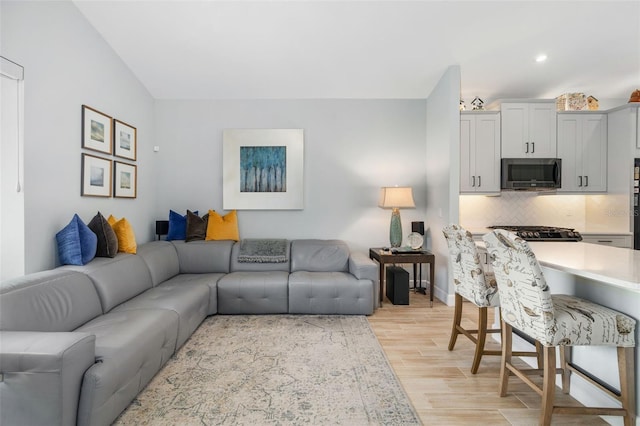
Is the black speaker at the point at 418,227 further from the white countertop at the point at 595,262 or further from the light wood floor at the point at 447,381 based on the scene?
the white countertop at the point at 595,262

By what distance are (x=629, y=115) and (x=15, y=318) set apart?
635 cm

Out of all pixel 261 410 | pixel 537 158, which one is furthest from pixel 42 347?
pixel 537 158

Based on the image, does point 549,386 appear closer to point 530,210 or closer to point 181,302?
point 181,302

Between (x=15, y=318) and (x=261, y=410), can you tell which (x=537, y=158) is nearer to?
(x=261, y=410)

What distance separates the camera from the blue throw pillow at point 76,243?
2721mm

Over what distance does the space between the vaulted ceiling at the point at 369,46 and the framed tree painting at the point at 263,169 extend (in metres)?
0.59

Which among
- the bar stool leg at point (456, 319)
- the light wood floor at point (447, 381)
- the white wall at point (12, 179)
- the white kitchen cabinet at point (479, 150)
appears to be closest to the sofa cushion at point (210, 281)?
the white wall at point (12, 179)

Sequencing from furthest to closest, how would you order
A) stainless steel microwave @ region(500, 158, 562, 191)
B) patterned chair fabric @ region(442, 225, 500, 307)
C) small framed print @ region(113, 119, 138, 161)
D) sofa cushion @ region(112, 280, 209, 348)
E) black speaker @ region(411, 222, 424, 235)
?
1. black speaker @ region(411, 222, 424, 235)
2. stainless steel microwave @ region(500, 158, 562, 191)
3. small framed print @ region(113, 119, 138, 161)
4. sofa cushion @ region(112, 280, 209, 348)
5. patterned chair fabric @ region(442, 225, 500, 307)

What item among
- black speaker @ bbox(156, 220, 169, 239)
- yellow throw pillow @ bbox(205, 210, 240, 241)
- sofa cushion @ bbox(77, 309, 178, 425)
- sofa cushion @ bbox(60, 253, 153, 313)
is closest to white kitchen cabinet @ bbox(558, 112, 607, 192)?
yellow throw pillow @ bbox(205, 210, 240, 241)

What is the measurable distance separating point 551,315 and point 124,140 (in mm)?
4345

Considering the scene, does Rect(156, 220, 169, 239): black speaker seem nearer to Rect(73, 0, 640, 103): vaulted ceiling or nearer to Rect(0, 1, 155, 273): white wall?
Rect(0, 1, 155, 273): white wall

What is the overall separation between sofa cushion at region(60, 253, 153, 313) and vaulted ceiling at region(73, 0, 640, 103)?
2392 millimetres

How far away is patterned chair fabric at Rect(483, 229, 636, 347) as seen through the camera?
166cm

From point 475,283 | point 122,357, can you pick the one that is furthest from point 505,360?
point 122,357
